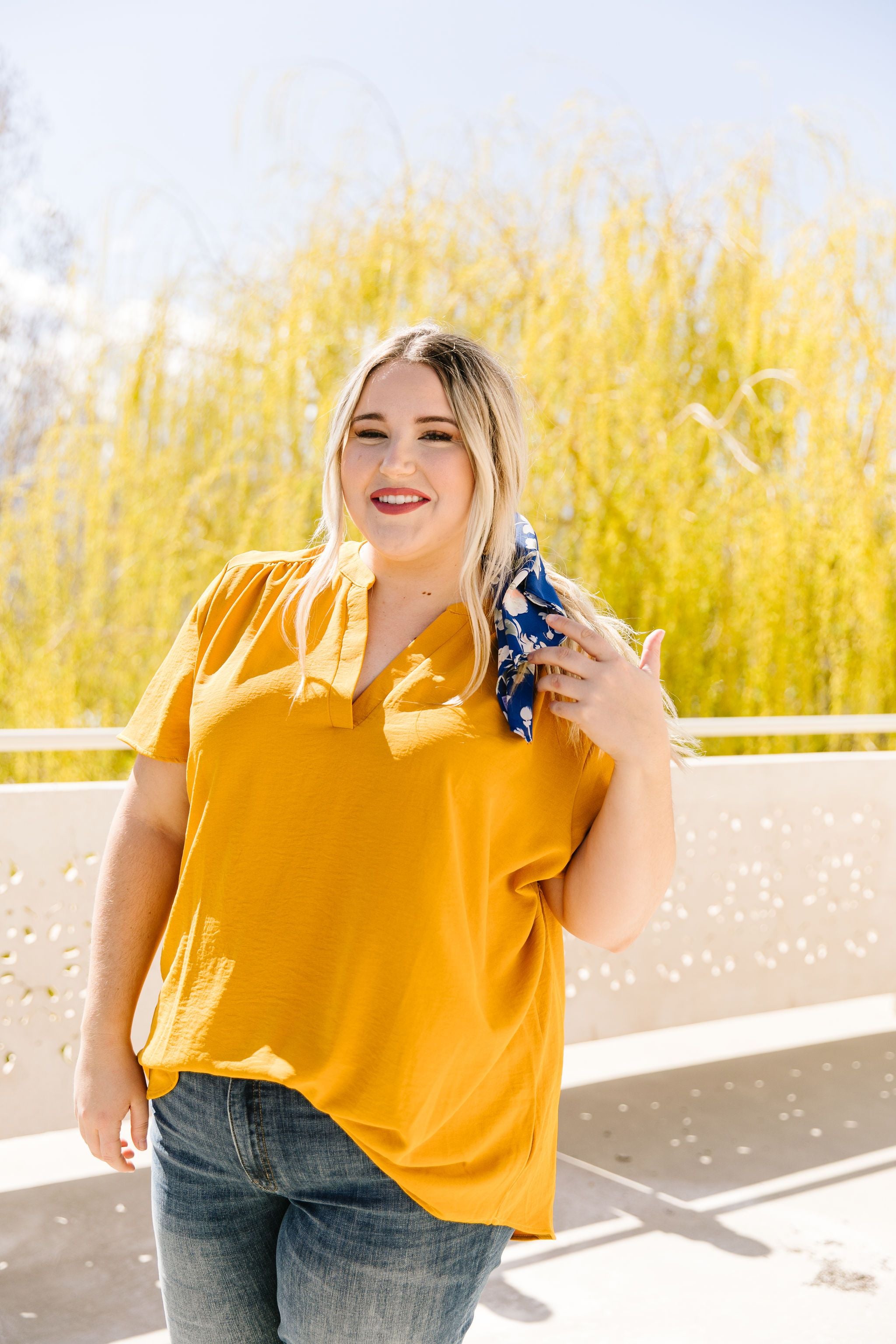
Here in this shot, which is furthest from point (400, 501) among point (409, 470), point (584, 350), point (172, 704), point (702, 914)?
point (584, 350)

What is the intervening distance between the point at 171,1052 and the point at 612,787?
1.17ft

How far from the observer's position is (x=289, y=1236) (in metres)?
0.78

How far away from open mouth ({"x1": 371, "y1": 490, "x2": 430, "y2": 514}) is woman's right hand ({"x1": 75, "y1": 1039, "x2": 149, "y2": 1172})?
46cm

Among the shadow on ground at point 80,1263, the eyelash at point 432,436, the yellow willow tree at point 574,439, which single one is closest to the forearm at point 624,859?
the eyelash at point 432,436

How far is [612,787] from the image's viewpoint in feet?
2.68

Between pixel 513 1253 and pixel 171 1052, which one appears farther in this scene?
pixel 513 1253

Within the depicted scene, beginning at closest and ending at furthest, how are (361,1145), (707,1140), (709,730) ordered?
(361,1145), (707,1140), (709,730)

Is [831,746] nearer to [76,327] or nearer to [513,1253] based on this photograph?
[513,1253]

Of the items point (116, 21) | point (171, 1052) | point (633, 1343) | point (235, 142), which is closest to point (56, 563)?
point (235, 142)

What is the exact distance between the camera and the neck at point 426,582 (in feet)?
2.89

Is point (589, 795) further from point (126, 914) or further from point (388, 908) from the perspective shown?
point (126, 914)

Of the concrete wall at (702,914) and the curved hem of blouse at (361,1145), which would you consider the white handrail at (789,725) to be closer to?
the concrete wall at (702,914)

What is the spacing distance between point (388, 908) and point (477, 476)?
32cm

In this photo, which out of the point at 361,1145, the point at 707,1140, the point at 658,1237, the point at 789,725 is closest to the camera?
the point at 361,1145
